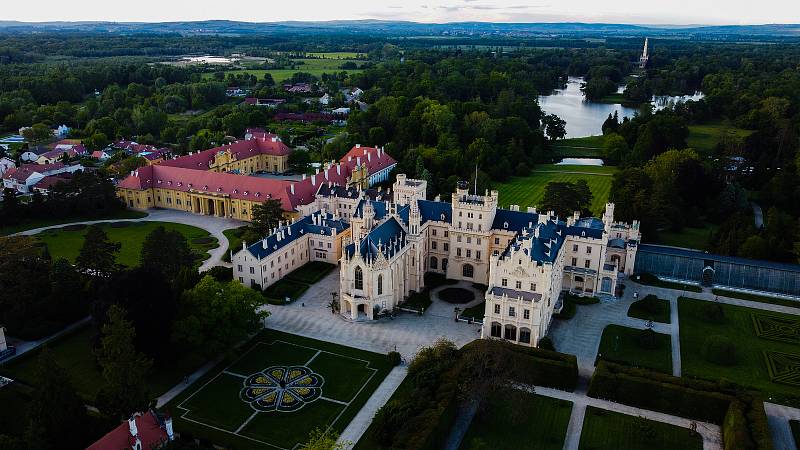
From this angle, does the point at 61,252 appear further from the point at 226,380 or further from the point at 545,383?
the point at 545,383

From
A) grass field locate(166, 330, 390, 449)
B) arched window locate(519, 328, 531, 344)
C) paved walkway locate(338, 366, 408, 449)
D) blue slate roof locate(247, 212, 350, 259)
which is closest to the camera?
paved walkway locate(338, 366, 408, 449)

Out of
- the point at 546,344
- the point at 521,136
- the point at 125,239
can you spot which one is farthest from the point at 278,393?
the point at 521,136

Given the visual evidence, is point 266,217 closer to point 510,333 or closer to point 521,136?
point 510,333

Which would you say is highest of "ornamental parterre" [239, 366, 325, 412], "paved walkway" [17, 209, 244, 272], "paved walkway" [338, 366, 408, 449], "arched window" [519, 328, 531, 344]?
"arched window" [519, 328, 531, 344]

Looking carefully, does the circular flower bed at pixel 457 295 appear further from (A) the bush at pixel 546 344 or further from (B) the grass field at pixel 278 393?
(B) the grass field at pixel 278 393

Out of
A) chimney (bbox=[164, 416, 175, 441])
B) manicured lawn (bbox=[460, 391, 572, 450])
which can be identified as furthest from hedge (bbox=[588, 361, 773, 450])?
chimney (bbox=[164, 416, 175, 441])

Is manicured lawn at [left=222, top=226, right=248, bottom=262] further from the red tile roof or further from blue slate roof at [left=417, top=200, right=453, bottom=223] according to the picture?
blue slate roof at [left=417, top=200, right=453, bottom=223]

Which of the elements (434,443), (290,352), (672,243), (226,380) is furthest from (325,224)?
(672,243)
